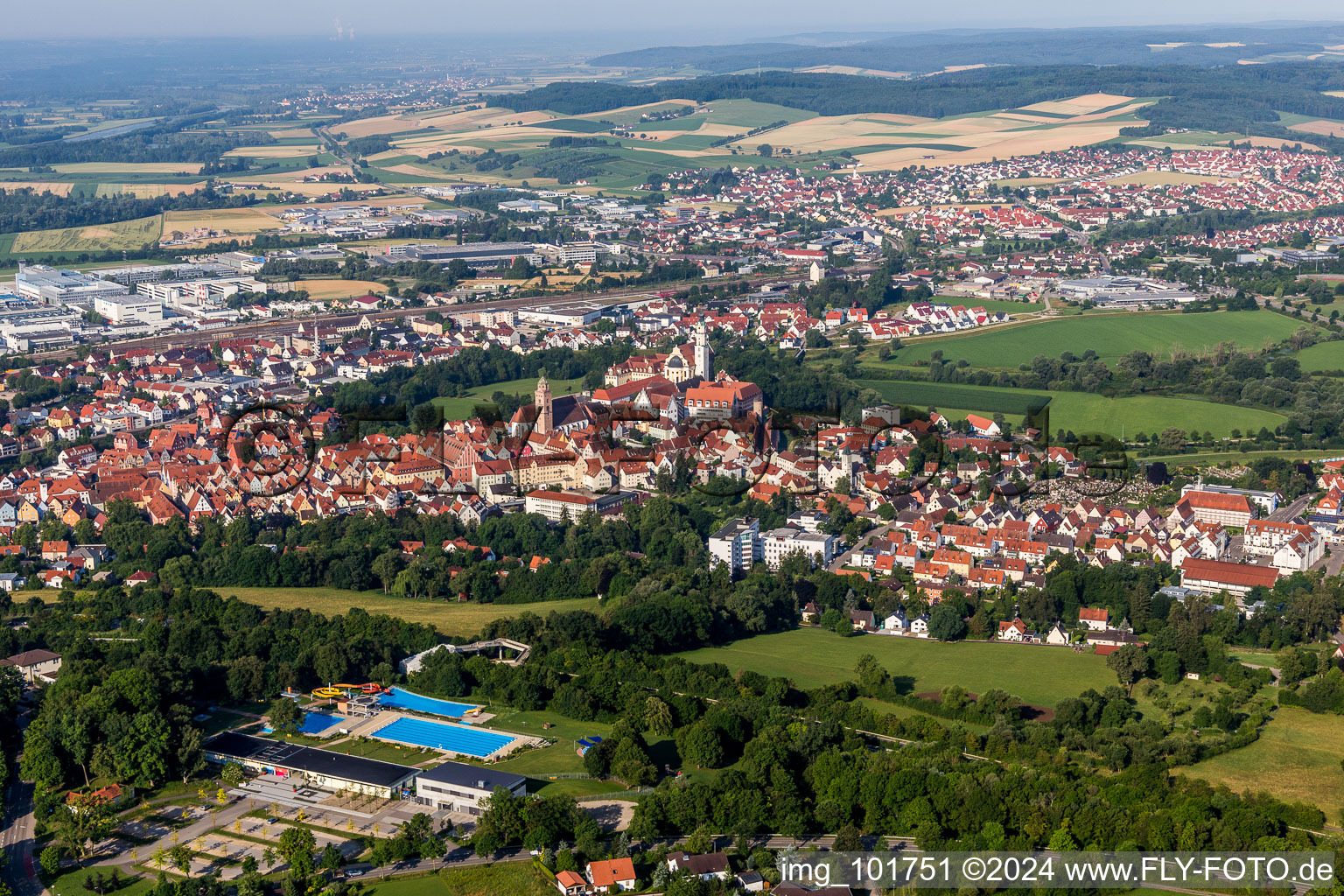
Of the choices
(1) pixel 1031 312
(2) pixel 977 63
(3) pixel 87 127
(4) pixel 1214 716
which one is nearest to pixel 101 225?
(1) pixel 1031 312

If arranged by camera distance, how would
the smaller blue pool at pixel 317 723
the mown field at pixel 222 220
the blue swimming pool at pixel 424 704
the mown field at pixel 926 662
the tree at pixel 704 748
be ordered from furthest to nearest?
the mown field at pixel 222 220 < the mown field at pixel 926 662 < the blue swimming pool at pixel 424 704 < the smaller blue pool at pixel 317 723 < the tree at pixel 704 748

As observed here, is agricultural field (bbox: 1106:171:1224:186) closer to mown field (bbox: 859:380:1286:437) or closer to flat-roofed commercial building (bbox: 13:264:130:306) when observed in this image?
mown field (bbox: 859:380:1286:437)

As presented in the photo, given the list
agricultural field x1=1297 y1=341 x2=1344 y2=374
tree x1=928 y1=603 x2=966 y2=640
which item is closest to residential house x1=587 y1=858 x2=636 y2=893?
tree x1=928 y1=603 x2=966 y2=640

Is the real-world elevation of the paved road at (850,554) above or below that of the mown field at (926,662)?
above

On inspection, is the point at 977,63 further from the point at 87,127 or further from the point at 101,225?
the point at 101,225

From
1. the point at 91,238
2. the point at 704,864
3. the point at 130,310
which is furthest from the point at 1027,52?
the point at 704,864

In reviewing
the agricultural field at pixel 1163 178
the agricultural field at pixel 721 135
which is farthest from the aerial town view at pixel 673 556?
the agricultural field at pixel 721 135

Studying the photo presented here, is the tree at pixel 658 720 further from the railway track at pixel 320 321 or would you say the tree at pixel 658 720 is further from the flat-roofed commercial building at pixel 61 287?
the flat-roofed commercial building at pixel 61 287

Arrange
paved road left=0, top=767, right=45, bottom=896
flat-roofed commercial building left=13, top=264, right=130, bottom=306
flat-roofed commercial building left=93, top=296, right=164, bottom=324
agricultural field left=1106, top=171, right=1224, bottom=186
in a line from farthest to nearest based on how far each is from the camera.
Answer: agricultural field left=1106, top=171, right=1224, bottom=186
flat-roofed commercial building left=13, top=264, right=130, bottom=306
flat-roofed commercial building left=93, top=296, right=164, bottom=324
paved road left=0, top=767, right=45, bottom=896
